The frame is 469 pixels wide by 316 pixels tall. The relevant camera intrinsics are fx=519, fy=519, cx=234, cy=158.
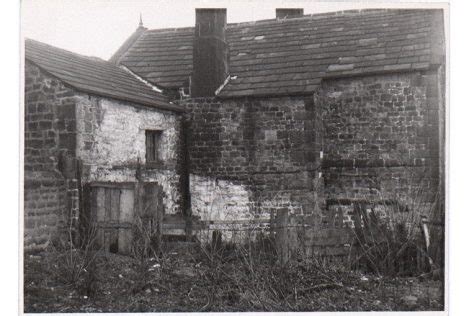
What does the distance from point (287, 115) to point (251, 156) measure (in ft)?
4.71

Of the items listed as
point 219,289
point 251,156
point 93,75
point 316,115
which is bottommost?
point 219,289

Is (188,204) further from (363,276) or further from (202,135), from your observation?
(363,276)

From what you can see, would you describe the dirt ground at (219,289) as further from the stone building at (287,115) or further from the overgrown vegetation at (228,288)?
the stone building at (287,115)

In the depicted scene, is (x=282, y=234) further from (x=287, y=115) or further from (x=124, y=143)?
(x=287, y=115)

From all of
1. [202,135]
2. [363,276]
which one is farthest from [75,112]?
[363,276]

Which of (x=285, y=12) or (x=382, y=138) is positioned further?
(x=285, y=12)

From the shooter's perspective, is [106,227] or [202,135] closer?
[106,227]

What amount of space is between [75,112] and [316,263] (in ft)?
19.0

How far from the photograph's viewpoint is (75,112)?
10.6 m

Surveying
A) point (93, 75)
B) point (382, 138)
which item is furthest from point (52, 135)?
point (382, 138)


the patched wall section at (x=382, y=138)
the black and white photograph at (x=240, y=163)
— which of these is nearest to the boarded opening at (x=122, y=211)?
the black and white photograph at (x=240, y=163)

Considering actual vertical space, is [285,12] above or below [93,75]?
above

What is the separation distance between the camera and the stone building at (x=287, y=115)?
41.3ft

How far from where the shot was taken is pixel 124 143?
12.0 m
